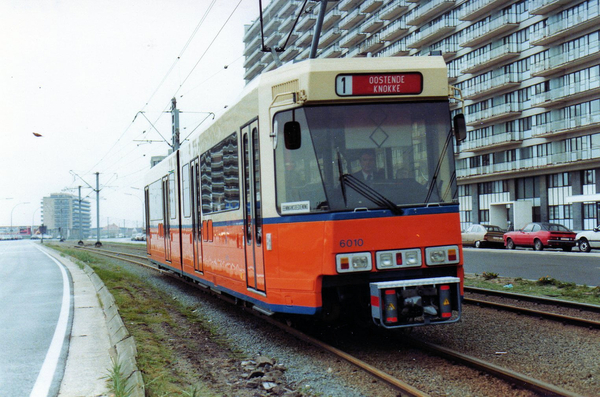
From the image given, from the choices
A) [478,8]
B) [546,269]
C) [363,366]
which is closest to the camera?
[363,366]

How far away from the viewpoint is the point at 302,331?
8.26m

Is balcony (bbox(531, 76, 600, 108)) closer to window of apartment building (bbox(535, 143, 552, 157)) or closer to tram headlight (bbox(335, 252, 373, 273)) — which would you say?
window of apartment building (bbox(535, 143, 552, 157))

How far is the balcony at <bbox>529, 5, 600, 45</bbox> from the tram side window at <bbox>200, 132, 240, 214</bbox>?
4067 cm

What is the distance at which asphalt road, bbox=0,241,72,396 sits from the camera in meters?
6.14

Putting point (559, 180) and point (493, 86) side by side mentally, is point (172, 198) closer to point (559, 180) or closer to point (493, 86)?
point (559, 180)

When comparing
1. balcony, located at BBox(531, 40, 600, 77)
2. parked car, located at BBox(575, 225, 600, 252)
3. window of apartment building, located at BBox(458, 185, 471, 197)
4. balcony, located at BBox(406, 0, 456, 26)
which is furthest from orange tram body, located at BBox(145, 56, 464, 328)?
balcony, located at BBox(406, 0, 456, 26)

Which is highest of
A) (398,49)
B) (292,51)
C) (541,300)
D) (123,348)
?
(292,51)

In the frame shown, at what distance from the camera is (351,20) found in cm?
7300

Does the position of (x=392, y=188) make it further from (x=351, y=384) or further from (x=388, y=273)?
(x=351, y=384)

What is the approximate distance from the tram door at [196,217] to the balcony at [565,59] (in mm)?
39713

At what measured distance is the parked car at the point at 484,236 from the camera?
1431 inches

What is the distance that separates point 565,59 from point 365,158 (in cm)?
4522

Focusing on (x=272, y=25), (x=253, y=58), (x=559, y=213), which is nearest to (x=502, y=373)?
(x=559, y=213)

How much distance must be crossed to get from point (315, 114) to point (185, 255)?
23.2 ft
